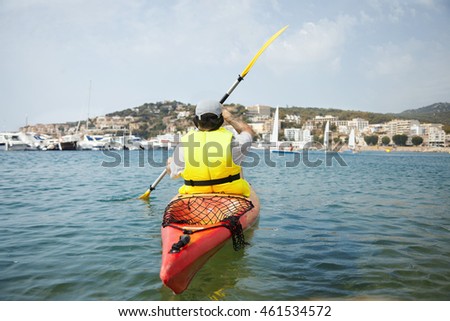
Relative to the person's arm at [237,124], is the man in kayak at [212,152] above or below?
below

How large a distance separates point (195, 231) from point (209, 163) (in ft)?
3.91

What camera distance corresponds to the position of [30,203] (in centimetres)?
1020

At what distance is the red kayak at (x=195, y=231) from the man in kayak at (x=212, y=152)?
0.19 metres

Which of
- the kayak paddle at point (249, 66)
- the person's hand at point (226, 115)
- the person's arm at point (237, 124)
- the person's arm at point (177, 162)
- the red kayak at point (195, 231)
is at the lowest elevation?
the red kayak at point (195, 231)

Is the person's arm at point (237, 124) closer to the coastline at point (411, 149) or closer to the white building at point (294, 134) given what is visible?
the white building at point (294, 134)

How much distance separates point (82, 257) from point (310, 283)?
3.46 m

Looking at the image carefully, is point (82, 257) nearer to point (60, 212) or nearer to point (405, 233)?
point (60, 212)

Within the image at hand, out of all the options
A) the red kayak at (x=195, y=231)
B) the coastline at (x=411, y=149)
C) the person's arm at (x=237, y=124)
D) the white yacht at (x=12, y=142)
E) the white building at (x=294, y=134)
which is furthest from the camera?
the coastline at (x=411, y=149)

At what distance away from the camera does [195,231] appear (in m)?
4.26

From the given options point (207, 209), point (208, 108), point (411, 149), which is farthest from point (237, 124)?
point (411, 149)

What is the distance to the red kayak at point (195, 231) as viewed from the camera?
375 centimetres

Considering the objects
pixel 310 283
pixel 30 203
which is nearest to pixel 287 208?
pixel 310 283

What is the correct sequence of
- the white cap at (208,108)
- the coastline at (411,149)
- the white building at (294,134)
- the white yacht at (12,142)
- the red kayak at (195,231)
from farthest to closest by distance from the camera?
the coastline at (411,149)
the white building at (294,134)
the white yacht at (12,142)
the white cap at (208,108)
the red kayak at (195,231)

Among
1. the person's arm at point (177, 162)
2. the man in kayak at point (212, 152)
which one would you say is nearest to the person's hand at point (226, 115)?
the man in kayak at point (212, 152)
